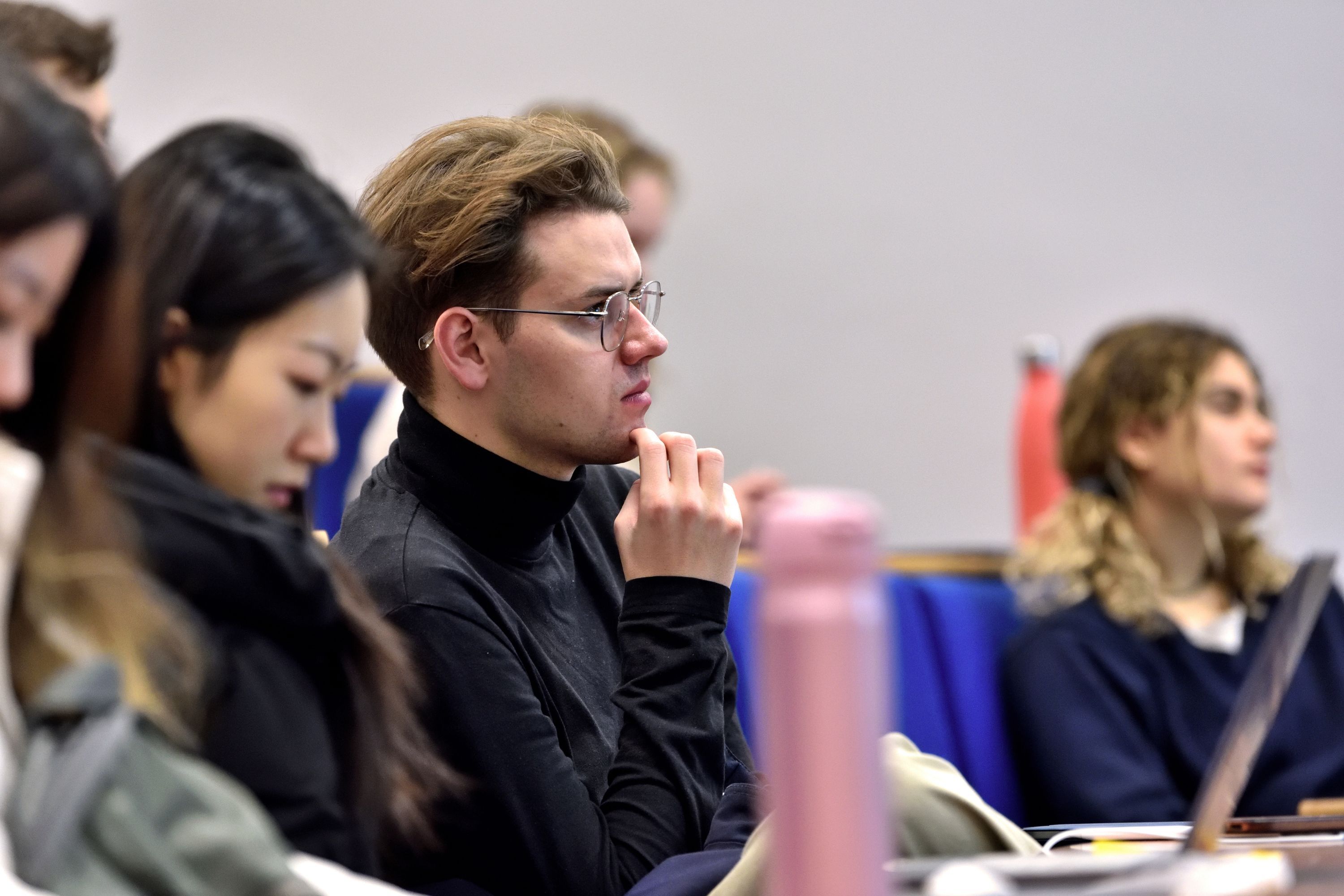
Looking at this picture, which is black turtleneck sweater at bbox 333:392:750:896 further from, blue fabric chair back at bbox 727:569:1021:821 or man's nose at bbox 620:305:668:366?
blue fabric chair back at bbox 727:569:1021:821

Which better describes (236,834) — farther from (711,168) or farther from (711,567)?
(711,168)

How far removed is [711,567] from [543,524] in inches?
6.0

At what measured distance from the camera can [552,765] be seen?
112 cm

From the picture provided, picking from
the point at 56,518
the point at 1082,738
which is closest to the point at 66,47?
the point at 56,518

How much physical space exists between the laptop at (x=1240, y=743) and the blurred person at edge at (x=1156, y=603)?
1.30 m

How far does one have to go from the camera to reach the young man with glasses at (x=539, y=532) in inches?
44.3

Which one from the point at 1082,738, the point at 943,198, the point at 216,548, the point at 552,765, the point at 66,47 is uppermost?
the point at 943,198

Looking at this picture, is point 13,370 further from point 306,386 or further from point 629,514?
point 629,514

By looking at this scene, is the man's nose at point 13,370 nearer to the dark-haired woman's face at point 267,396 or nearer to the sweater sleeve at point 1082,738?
the dark-haired woman's face at point 267,396

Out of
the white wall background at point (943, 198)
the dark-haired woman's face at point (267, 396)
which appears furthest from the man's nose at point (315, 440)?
the white wall background at point (943, 198)

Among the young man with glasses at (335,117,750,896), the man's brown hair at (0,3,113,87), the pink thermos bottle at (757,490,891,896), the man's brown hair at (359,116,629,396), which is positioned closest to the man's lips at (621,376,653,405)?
the young man with glasses at (335,117,750,896)

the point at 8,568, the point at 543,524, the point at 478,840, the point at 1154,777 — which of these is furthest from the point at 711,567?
the point at 1154,777

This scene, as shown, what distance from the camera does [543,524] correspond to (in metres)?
1.28

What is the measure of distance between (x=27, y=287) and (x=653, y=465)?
0.63 meters
